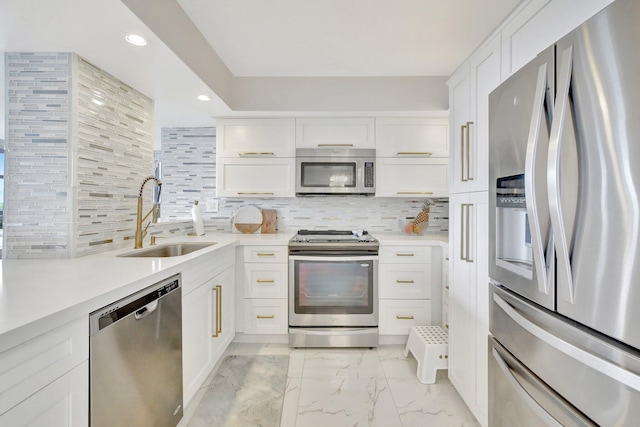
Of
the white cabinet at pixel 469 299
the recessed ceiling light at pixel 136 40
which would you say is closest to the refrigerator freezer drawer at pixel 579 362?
the white cabinet at pixel 469 299

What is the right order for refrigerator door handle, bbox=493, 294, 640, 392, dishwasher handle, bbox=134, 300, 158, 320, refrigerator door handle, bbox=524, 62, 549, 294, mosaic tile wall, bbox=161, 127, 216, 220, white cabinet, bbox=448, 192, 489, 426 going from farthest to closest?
mosaic tile wall, bbox=161, 127, 216, 220 < white cabinet, bbox=448, 192, 489, 426 < dishwasher handle, bbox=134, 300, 158, 320 < refrigerator door handle, bbox=524, 62, 549, 294 < refrigerator door handle, bbox=493, 294, 640, 392

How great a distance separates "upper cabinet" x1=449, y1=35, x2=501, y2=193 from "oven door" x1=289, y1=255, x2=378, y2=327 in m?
1.03

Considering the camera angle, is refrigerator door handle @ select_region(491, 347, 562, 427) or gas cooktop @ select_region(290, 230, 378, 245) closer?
refrigerator door handle @ select_region(491, 347, 562, 427)

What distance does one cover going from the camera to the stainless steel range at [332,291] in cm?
251

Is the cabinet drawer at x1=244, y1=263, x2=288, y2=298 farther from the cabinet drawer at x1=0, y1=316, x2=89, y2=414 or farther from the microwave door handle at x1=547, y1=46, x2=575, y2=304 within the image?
the microwave door handle at x1=547, y1=46, x2=575, y2=304

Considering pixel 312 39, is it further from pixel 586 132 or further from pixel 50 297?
pixel 50 297

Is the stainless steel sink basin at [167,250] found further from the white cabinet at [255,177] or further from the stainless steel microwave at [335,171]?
the stainless steel microwave at [335,171]

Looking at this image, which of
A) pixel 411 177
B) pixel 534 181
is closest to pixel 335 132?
pixel 411 177

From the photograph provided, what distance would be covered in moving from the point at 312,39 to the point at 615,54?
1.79m

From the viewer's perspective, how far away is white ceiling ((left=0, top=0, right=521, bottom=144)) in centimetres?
138

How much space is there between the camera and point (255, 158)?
2.86 meters

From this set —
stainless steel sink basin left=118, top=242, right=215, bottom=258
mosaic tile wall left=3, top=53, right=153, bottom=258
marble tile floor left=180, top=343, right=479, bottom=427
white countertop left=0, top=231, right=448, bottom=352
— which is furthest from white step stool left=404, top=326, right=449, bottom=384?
mosaic tile wall left=3, top=53, right=153, bottom=258

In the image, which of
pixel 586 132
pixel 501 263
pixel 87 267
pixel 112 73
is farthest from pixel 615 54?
pixel 112 73

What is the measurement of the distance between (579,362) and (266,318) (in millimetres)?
2163
